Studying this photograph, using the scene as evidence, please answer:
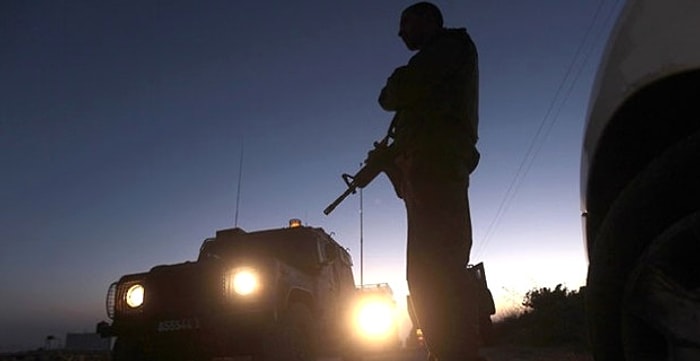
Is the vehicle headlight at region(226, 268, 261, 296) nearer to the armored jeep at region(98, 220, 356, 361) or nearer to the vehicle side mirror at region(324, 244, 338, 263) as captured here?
the armored jeep at region(98, 220, 356, 361)

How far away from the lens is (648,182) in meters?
1.42

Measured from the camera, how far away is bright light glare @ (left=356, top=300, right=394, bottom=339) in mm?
9165

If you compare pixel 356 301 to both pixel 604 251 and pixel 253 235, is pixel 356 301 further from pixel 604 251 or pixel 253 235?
pixel 604 251

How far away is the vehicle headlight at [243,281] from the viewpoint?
5898 mm

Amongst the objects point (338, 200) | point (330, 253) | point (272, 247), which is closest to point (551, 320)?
point (330, 253)

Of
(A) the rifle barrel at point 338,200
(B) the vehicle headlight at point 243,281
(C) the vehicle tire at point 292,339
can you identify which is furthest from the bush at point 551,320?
(A) the rifle barrel at point 338,200

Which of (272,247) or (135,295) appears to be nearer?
(135,295)

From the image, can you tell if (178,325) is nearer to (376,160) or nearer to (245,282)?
(245,282)

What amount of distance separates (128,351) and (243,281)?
1.67 metres

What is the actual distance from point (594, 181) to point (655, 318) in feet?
1.60

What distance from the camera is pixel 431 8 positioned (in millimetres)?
2525

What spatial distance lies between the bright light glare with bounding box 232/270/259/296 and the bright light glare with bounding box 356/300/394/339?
3.68m

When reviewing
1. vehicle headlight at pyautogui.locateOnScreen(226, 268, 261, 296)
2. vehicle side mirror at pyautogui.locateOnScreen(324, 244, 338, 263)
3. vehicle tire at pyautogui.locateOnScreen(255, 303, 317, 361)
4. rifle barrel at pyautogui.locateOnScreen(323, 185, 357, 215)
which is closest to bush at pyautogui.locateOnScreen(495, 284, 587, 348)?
vehicle side mirror at pyautogui.locateOnScreen(324, 244, 338, 263)

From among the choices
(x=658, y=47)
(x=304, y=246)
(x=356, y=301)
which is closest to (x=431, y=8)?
(x=658, y=47)
